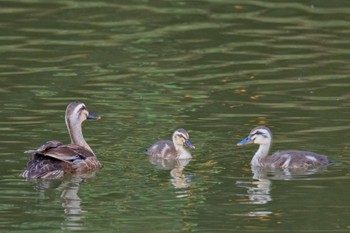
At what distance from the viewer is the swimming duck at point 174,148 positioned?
15.2 metres

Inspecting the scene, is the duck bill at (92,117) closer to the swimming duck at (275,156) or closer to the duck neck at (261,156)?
the swimming duck at (275,156)

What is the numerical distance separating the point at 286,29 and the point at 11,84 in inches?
214

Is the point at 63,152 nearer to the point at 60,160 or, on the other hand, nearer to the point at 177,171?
the point at 60,160

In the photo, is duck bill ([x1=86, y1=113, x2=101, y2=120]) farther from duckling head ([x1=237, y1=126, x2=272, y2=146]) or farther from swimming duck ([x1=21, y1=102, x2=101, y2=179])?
duckling head ([x1=237, y1=126, x2=272, y2=146])

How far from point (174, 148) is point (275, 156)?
1.20m

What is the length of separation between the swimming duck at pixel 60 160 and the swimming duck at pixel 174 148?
2.45 feet

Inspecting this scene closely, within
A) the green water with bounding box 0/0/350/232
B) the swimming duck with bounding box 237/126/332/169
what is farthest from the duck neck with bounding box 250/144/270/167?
the green water with bounding box 0/0/350/232

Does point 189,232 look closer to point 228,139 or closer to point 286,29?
point 228,139

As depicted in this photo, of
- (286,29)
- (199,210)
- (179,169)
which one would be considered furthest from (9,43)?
(199,210)

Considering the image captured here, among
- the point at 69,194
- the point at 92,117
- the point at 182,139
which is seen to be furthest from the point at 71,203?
the point at 92,117

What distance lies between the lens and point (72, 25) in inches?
889

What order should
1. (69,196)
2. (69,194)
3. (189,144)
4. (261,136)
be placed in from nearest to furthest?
(69,196) < (69,194) < (261,136) < (189,144)

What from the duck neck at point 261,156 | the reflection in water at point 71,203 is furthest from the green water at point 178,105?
the duck neck at point 261,156

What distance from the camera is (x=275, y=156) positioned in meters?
14.8
